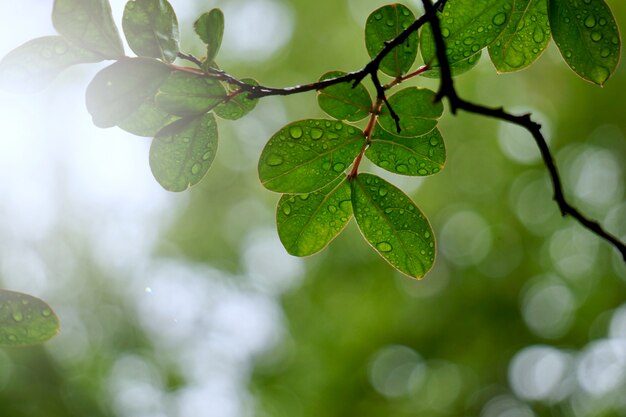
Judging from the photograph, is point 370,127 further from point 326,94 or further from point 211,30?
point 211,30

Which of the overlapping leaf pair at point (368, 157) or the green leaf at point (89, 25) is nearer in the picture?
the green leaf at point (89, 25)

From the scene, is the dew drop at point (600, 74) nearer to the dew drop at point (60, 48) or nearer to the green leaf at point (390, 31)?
the green leaf at point (390, 31)

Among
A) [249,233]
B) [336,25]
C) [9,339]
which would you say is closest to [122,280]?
[249,233]

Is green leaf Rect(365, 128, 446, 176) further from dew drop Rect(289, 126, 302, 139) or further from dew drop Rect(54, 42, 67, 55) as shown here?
dew drop Rect(54, 42, 67, 55)

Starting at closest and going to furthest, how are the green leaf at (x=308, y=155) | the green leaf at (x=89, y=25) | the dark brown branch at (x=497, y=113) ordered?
the dark brown branch at (x=497, y=113) → the green leaf at (x=89, y=25) → the green leaf at (x=308, y=155)

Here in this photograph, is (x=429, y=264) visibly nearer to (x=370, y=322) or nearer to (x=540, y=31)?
(x=540, y=31)

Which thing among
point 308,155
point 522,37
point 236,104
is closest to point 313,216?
point 308,155

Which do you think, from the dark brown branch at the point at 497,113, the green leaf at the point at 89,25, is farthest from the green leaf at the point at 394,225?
the green leaf at the point at 89,25

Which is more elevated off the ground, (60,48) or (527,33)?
(527,33)
